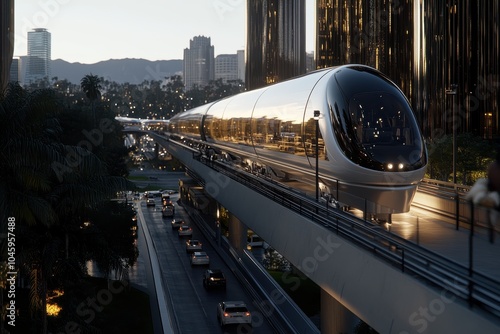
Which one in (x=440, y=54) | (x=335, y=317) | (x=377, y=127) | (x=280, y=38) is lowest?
(x=335, y=317)

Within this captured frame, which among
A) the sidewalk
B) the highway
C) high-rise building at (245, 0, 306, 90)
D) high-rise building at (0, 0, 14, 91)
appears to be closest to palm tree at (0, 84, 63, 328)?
the sidewalk

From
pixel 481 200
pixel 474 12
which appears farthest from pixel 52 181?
pixel 474 12

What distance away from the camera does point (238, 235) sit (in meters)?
42.1

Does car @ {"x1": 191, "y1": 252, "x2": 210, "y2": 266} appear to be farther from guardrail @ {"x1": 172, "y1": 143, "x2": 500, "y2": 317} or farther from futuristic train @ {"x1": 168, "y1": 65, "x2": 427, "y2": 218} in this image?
guardrail @ {"x1": 172, "y1": 143, "x2": 500, "y2": 317}

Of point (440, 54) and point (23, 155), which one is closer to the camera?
point (23, 155)

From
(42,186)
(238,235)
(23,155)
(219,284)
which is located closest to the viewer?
(23,155)

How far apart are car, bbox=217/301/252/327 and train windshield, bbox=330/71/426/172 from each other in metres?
11.1

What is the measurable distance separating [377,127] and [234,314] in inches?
476

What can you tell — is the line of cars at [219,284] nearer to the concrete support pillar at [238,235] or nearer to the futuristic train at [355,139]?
the concrete support pillar at [238,235]

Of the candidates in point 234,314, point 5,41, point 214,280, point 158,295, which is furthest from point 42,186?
point 5,41

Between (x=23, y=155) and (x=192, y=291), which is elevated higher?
(x=23, y=155)

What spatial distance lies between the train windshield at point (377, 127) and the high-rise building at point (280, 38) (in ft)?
527

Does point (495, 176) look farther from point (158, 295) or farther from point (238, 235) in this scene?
point (238, 235)

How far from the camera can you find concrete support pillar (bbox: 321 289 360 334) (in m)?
20.3
